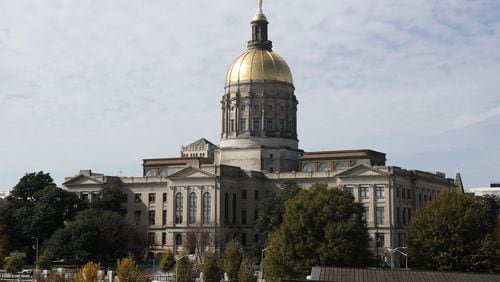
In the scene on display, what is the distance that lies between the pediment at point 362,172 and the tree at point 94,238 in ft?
104

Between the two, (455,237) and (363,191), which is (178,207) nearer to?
(363,191)

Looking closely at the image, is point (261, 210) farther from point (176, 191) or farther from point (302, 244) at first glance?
point (302, 244)

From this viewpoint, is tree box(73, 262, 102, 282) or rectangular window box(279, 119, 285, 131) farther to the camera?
rectangular window box(279, 119, 285, 131)

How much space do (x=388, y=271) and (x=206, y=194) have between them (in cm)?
7705

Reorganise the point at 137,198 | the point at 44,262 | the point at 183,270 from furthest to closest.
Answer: the point at 137,198
the point at 44,262
the point at 183,270

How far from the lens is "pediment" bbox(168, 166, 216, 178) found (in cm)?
13766

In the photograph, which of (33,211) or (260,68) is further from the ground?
(260,68)

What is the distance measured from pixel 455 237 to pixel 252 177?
184 ft

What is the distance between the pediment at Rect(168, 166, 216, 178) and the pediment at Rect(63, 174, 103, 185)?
15.8 m

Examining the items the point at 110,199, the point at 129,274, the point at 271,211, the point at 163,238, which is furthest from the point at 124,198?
the point at 129,274

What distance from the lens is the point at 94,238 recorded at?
119 metres

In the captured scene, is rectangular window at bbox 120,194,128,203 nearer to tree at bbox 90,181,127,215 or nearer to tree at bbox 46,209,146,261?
tree at bbox 90,181,127,215

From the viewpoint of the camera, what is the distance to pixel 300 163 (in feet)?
484

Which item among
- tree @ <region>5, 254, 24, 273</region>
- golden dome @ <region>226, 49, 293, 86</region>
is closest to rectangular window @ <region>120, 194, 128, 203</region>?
golden dome @ <region>226, 49, 293, 86</region>
